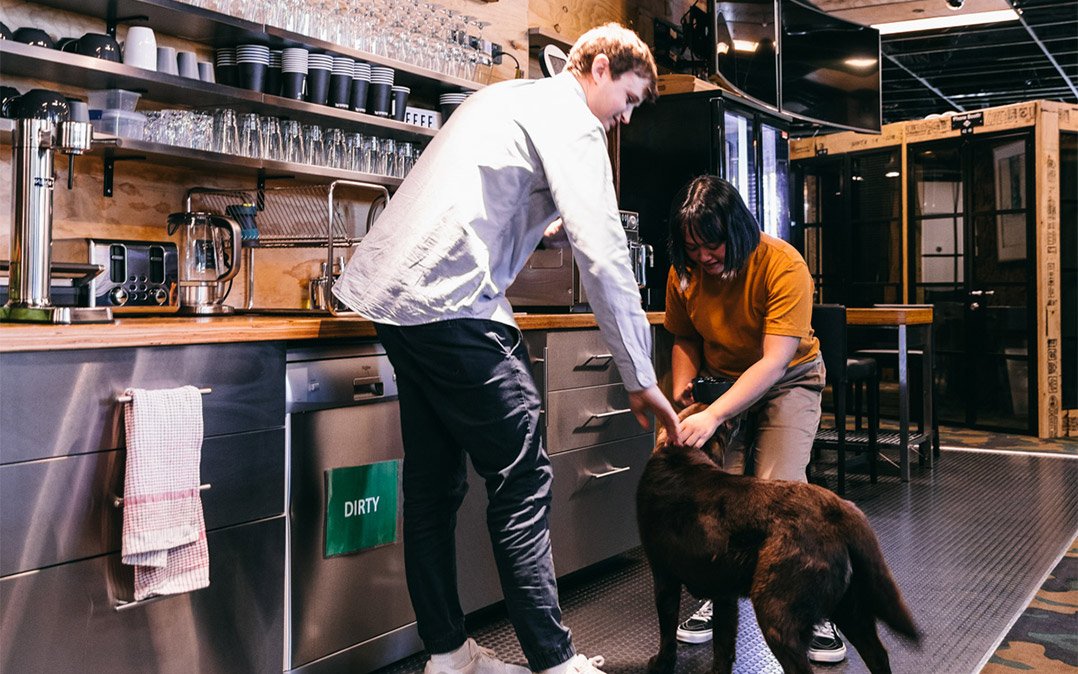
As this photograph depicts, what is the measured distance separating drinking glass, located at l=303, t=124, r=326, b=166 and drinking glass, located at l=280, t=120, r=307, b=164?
0.06 feet

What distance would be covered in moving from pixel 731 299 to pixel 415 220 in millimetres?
944

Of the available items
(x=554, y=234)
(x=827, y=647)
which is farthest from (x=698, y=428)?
(x=827, y=647)

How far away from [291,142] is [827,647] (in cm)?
225

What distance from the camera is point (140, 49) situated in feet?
8.29

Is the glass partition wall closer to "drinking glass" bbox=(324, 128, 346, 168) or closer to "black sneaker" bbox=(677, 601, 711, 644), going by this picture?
"black sneaker" bbox=(677, 601, 711, 644)

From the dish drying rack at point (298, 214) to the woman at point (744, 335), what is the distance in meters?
1.00

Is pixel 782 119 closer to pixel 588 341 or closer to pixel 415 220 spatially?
pixel 588 341

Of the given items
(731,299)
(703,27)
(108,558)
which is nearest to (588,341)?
(731,299)

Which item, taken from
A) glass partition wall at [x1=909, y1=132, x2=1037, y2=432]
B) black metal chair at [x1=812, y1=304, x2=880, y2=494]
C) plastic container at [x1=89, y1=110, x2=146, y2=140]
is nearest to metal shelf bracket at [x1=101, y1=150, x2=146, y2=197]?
plastic container at [x1=89, y1=110, x2=146, y2=140]

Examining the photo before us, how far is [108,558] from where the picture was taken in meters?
1.77

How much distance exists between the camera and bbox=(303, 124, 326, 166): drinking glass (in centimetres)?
294

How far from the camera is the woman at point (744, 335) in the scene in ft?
7.33

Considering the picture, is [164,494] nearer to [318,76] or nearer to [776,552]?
[776,552]

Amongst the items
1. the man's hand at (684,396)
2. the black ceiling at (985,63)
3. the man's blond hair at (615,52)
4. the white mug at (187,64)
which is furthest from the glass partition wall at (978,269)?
the white mug at (187,64)
